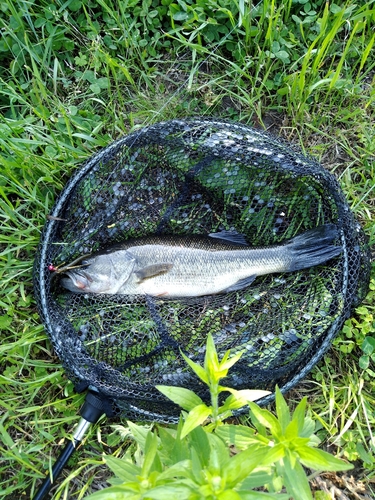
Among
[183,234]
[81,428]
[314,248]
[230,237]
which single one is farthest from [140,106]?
[81,428]

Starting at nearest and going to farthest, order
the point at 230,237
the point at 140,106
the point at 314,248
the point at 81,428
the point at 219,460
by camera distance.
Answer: the point at 219,460
the point at 81,428
the point at 314,248
the point at 230,237
the point at 140,106

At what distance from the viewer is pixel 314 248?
113 inches

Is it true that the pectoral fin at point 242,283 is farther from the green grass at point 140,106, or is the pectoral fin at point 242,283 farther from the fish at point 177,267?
the green grass at point 140,106

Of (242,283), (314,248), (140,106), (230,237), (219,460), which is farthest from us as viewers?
(140,106)

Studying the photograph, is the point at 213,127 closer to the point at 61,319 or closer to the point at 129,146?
the point at 129,146

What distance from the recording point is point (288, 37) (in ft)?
10.9

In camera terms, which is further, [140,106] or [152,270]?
[140,106]

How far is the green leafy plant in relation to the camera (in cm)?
152

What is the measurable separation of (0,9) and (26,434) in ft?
9.66

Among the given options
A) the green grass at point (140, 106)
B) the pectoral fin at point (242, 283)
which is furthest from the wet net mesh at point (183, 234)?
the green grass at point (140, 106)

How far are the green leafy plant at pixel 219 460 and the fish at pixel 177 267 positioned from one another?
114 cm

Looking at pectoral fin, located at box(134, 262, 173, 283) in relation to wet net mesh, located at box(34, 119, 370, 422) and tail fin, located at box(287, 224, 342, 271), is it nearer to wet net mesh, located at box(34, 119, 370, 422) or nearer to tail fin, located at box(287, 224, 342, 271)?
wet net mesh, located at box(34, 119, 370, 422)

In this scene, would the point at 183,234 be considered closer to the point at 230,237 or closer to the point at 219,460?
the point at 230,237

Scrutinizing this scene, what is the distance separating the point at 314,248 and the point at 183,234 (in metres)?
0.87
